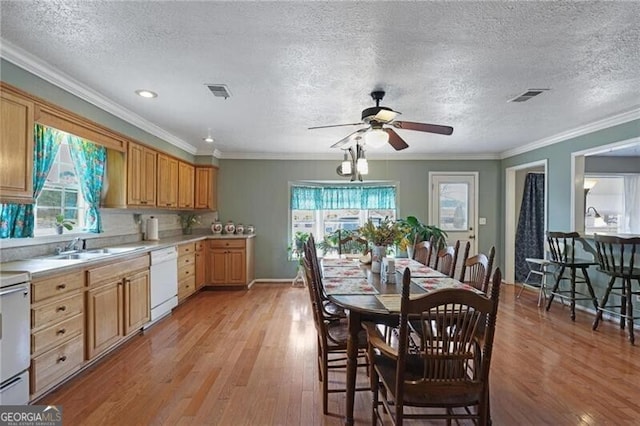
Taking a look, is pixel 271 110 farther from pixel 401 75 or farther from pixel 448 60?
pixel 448 60

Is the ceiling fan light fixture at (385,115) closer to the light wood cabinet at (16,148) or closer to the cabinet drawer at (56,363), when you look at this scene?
the light wood cabinet at (16,148)

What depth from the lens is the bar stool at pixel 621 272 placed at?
3580mm

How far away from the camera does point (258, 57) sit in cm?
253

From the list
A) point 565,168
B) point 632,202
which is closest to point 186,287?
point 565,168

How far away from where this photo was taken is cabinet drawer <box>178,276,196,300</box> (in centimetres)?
487

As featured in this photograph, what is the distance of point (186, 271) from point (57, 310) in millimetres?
2561

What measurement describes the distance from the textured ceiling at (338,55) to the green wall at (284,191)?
7.89 ft

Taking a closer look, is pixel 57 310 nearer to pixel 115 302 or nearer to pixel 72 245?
pixel 115 302

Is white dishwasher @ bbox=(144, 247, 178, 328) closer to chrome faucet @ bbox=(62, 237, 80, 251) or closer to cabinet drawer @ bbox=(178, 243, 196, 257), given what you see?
cabinet drawer @ bbox=(178, 243, 196, 257)

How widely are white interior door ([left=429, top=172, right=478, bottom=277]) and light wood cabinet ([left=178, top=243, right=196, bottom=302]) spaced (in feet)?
13.6

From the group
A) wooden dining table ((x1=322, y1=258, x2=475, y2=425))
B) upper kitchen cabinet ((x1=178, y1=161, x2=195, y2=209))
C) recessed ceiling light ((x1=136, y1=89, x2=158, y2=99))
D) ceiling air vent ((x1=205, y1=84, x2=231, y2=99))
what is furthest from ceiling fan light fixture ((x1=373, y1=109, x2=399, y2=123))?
upper kitchen cabinet ((x1=178, y1=161, x2=195, y2=209))

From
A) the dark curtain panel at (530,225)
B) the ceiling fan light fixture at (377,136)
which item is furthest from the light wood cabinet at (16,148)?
the dark curtain panel at (530,225)

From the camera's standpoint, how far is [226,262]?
5.85 metres

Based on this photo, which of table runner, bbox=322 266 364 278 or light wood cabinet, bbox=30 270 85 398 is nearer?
light wood cabinet, bbox=30 270 85 398
